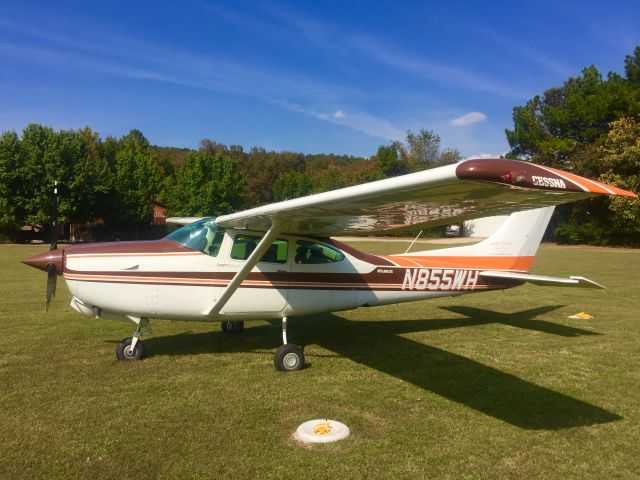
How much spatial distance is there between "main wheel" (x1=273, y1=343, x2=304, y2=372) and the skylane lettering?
7.77 feet

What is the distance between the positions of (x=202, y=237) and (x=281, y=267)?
47.1 inches

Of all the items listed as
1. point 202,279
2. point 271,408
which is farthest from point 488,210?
point 202,279

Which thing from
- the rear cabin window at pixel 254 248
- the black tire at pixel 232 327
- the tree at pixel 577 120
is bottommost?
the black tire at pixel 232 327

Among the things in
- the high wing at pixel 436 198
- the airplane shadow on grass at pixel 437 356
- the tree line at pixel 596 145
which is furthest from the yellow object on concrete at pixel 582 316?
the tree line at pixel 596 145

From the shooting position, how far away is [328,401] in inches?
203

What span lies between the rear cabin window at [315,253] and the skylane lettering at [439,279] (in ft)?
4.33

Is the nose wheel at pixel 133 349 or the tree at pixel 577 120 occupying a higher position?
the tree at pixel 577 120

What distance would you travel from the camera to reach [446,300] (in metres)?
12.5

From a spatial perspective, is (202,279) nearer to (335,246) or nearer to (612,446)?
(335,246)

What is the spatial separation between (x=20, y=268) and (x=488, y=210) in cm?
2066

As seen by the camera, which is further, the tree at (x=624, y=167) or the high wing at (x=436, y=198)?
the tree at (x=624, y=167)

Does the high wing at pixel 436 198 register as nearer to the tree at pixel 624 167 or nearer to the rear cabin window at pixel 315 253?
the rear cabin window at pixel 315 253

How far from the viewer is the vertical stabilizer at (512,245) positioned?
8516 millimetres

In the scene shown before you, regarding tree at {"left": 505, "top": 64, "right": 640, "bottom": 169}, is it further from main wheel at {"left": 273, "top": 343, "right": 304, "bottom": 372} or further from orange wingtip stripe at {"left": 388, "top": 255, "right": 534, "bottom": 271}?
main wheel at {"left": 273, "top": 343, "right": 304, "bottom": 372}
